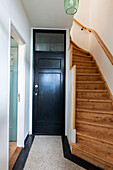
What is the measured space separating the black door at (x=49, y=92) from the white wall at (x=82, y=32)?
1.42m

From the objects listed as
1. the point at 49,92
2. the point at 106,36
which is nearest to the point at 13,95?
the point at 49,92

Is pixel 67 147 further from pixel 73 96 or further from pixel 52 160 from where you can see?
pixel 73 96

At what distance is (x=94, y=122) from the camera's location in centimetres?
208

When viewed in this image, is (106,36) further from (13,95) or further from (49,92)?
(13,95)

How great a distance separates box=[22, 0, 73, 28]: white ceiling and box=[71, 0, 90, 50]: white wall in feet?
4.23

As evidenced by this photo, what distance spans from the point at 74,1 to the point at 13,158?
2.40 meters

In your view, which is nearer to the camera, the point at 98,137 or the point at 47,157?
the point at 98,137

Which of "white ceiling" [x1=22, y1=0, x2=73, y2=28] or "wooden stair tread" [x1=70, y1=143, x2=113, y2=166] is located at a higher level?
"white ceiling" [x1=22, y1=0, x2=73, y2=28]

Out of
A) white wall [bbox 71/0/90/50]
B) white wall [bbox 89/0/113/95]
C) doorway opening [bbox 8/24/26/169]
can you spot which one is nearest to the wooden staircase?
white wall [bbox 89/0/113/95]

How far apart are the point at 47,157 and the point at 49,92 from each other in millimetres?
1454

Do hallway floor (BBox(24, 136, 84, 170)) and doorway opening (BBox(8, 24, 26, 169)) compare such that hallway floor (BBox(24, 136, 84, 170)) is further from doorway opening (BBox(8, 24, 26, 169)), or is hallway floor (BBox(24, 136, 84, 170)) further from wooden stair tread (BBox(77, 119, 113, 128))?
wooden stair tread (BBox(77, 119, 113, 128))

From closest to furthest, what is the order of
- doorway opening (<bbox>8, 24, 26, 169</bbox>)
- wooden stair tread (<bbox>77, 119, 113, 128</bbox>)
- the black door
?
wooden stair tread (<bbox>77, 119, 113, 128</bbox>), doorway opening (<bbox>8, 24, 26, 169</bbox>), the black door

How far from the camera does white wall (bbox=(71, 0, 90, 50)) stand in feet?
13.8

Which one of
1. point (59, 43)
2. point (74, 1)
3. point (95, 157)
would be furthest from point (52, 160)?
point (59, 43)
